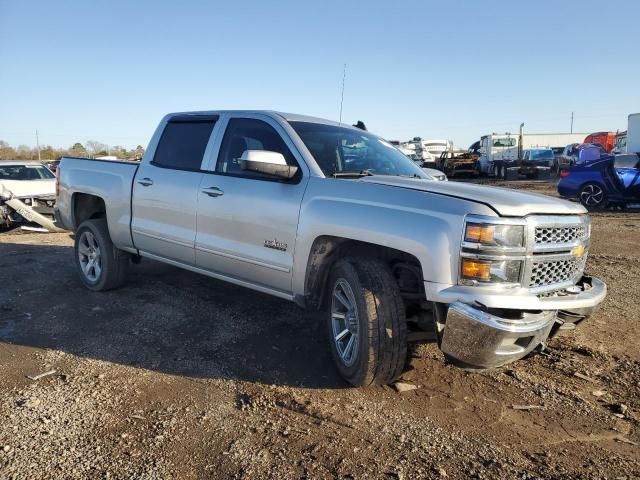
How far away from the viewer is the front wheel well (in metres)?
3.68

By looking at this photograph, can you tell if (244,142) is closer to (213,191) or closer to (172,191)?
(213,191)

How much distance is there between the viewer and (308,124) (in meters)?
4.68

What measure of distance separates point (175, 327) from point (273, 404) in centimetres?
181

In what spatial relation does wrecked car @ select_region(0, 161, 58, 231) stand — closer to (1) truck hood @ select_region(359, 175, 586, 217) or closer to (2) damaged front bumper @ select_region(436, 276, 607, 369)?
(1) truck hood @ select_region(359, 175, 586, 217)

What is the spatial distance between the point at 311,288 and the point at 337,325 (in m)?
0.34

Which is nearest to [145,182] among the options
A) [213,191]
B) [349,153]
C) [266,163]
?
[213,191]

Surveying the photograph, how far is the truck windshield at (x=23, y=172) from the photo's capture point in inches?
484

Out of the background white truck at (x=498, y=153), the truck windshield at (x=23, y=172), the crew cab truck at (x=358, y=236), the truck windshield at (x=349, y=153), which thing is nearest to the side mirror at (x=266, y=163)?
the crew cab truck at (x=358, y=236)

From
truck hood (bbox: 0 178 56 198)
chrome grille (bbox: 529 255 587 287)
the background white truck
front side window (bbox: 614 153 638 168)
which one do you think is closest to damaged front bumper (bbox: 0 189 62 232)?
truck hood (bbox: 0 178 56 198)

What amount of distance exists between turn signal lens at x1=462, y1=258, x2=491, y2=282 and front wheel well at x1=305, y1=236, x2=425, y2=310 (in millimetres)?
464

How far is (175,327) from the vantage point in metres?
4.95

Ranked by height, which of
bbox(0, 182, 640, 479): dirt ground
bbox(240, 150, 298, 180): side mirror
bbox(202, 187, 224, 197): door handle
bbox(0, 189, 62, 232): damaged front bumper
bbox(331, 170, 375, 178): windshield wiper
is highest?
bbox(240, 150, 298, 180): side mirror

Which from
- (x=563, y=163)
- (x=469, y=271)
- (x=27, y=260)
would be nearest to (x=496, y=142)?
(x=563, y=163)

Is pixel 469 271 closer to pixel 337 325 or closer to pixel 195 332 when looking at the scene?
pixel 337 325
